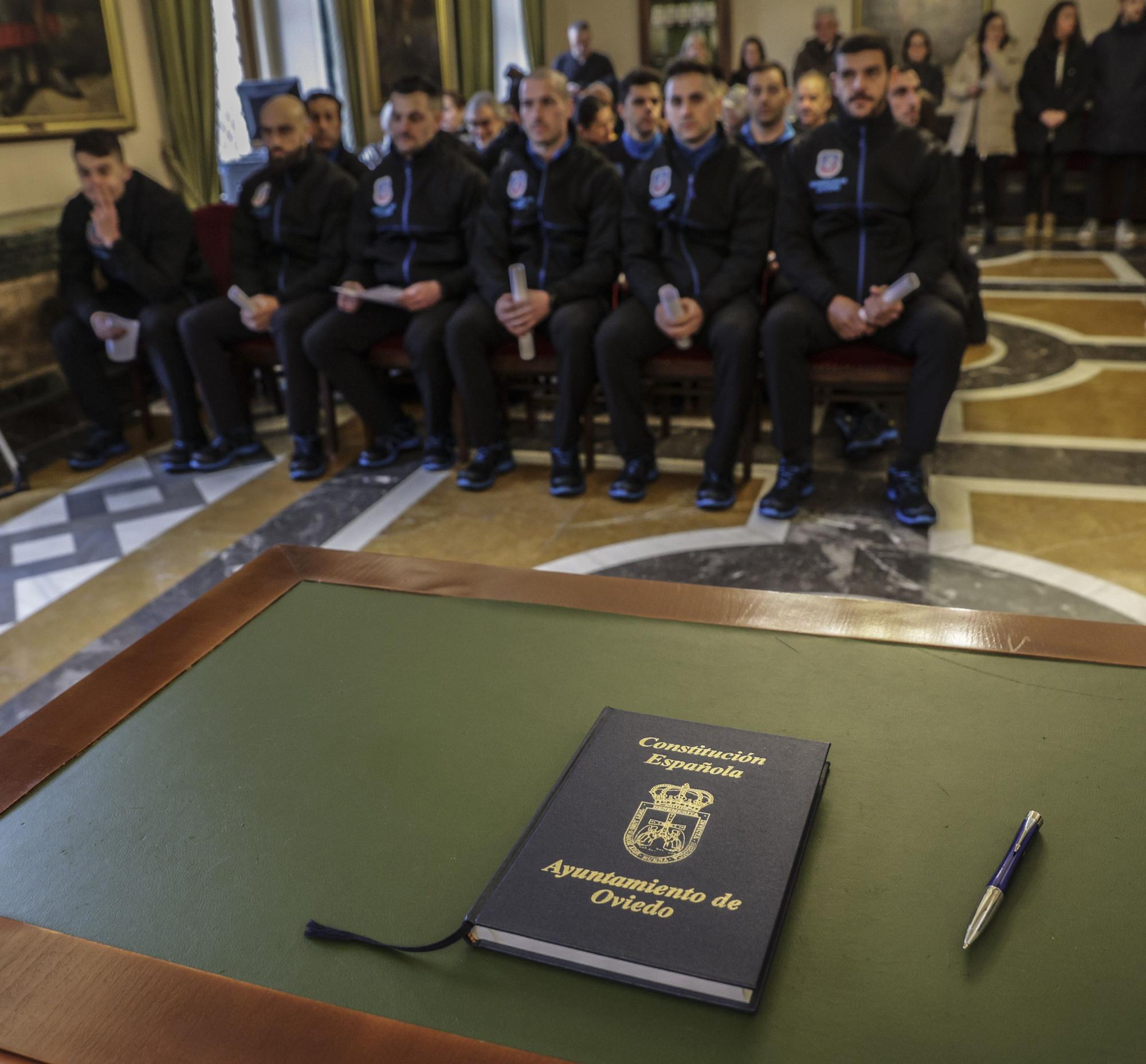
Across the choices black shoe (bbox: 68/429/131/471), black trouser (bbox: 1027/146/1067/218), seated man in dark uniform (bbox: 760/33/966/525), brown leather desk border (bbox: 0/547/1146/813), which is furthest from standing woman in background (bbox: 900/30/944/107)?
brown leather desk border (bbox: 0/547/1146/813)

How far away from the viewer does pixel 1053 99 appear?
7.75 meters

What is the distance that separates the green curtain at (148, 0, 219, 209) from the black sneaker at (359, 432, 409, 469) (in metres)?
2.13

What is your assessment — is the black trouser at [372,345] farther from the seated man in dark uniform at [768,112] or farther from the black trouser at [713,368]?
the seated man in dark uniform at [768,112]

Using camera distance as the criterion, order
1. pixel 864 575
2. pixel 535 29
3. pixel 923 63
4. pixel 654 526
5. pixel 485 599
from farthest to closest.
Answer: pixel 535 29
pixel 923 63
pixel 654 526
pixel 864 575
pixel 485 599

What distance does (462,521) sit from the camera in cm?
334

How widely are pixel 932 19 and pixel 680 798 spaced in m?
10.5

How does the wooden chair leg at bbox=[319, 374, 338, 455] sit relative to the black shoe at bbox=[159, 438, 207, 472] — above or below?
above

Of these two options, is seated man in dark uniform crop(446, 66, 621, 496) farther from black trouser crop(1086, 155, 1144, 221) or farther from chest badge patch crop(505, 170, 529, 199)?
black trouser crop(1086, 155, 1144, 221)

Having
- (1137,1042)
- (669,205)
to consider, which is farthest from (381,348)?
(1137,1042)

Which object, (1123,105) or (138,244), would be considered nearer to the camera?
(138,244)

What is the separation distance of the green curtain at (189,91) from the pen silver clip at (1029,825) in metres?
5.15

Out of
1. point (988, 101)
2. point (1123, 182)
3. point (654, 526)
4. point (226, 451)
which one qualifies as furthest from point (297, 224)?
point (1123, 182)

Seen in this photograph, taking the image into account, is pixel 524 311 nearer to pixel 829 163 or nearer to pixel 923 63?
pixel 829 163

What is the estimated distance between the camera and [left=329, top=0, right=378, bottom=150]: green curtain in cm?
689
